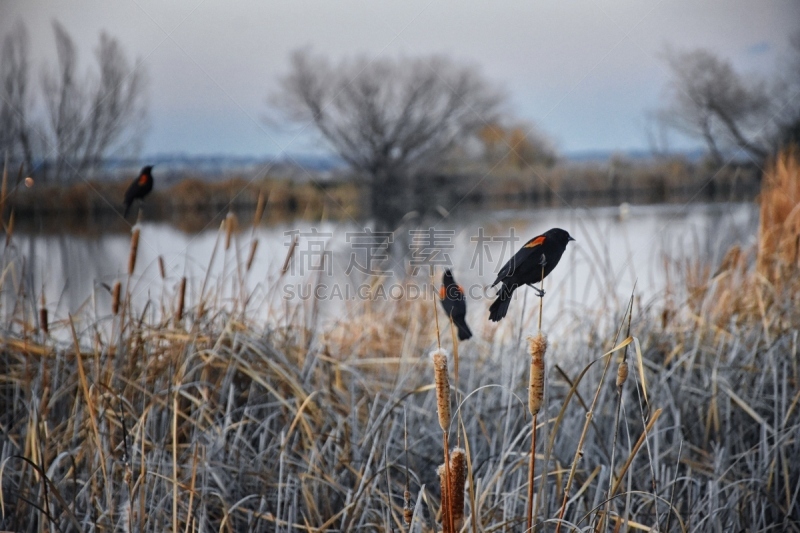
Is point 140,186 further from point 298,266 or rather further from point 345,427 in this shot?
point 298,266

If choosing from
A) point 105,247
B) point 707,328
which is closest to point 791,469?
point 707,328

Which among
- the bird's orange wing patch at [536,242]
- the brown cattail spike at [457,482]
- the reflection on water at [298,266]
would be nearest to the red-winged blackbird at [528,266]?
the bird's orange wing patch at [536,242]

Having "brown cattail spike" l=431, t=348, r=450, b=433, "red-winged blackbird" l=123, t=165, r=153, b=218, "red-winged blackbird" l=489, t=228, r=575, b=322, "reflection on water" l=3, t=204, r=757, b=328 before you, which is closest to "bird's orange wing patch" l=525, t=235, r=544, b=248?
"red-winged blackbird" l=489, t=228, r=575, b=322

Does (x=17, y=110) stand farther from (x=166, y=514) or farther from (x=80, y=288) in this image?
(x=166, y=514)

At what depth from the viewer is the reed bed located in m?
1.13

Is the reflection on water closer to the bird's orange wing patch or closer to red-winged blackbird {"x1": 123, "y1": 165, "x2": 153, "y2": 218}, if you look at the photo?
red-winged blackbird {"x1": 123, "y1": 165, "x2": 153, "y2": 218}

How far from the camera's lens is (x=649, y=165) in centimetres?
653

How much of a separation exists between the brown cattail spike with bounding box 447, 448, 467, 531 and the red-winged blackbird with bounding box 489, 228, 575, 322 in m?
0.15

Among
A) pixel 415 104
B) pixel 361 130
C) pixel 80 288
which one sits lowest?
pixel 80 288

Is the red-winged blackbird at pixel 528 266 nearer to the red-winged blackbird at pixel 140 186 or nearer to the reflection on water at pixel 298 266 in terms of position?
the reflection on water at pixel 298 266

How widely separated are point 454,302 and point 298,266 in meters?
1.96

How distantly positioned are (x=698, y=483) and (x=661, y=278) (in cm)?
169

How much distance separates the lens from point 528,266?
50cm

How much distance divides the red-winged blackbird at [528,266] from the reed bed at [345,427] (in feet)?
1.69
